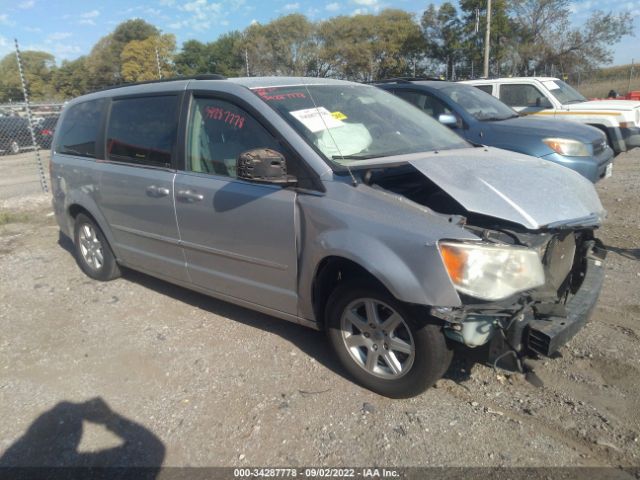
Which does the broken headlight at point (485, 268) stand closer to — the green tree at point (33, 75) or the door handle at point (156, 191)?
the door handle at point (156, 191)

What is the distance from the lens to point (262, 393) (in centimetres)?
316

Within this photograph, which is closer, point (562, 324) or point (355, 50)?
point (562, 324)

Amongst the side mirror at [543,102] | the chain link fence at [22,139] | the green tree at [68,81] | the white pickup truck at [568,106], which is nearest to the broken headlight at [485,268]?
the white pickup truck at [568,106]

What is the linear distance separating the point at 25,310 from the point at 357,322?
132 inches

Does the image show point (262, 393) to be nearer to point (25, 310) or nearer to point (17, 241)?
point (25, 310)

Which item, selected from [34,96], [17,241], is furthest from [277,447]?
[34,96]

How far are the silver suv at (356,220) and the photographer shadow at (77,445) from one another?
1145 mm

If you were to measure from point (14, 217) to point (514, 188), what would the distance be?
27.4 feet

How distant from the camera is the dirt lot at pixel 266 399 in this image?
263cm

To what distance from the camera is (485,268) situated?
8.25ft

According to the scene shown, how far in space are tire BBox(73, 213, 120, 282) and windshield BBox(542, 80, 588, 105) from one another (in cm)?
808

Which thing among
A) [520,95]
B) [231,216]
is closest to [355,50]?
[520,95]

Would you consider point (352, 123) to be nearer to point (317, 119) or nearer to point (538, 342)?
point (317, 119)

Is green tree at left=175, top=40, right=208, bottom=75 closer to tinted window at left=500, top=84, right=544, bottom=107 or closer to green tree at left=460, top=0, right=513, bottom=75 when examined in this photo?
green tree at left=460, top=0, right=513, bottom=75
